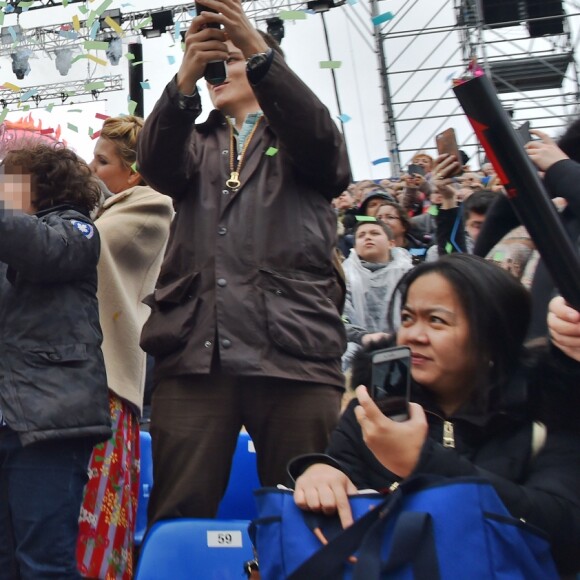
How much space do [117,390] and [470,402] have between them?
38.4 inches

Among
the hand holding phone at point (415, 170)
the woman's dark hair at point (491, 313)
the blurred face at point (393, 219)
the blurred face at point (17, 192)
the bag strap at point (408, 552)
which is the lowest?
the bag strap at point (408, 552)

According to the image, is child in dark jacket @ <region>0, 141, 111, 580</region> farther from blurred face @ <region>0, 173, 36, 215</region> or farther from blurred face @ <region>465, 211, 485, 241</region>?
blurred face @ <region>465, 211, 485, 241</region>

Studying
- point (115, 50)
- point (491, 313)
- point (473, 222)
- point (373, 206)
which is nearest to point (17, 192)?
point (491, 313)

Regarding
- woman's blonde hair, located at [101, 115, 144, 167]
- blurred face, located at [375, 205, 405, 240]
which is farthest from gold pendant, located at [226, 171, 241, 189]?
blurred face, located at [375, 205, 405, 240]

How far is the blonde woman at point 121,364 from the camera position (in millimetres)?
2016

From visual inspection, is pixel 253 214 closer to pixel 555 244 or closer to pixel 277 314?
pixel 277 314

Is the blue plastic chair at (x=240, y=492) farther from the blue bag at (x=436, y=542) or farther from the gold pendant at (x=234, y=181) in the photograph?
the blue bag at (x=436, y=542)

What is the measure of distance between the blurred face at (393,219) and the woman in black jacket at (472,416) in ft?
9.49

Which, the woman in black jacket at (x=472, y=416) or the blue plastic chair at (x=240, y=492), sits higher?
the woman in black jacket at (x=472, y=416)

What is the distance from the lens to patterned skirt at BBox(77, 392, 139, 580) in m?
1.99

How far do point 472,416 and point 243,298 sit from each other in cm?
58

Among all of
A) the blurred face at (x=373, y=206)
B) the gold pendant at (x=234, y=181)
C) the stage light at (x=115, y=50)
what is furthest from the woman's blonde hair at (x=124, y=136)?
the stage light at (x=115, y=50)

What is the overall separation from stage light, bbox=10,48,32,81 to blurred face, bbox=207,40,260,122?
12.6m

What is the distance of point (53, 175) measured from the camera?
198cm
